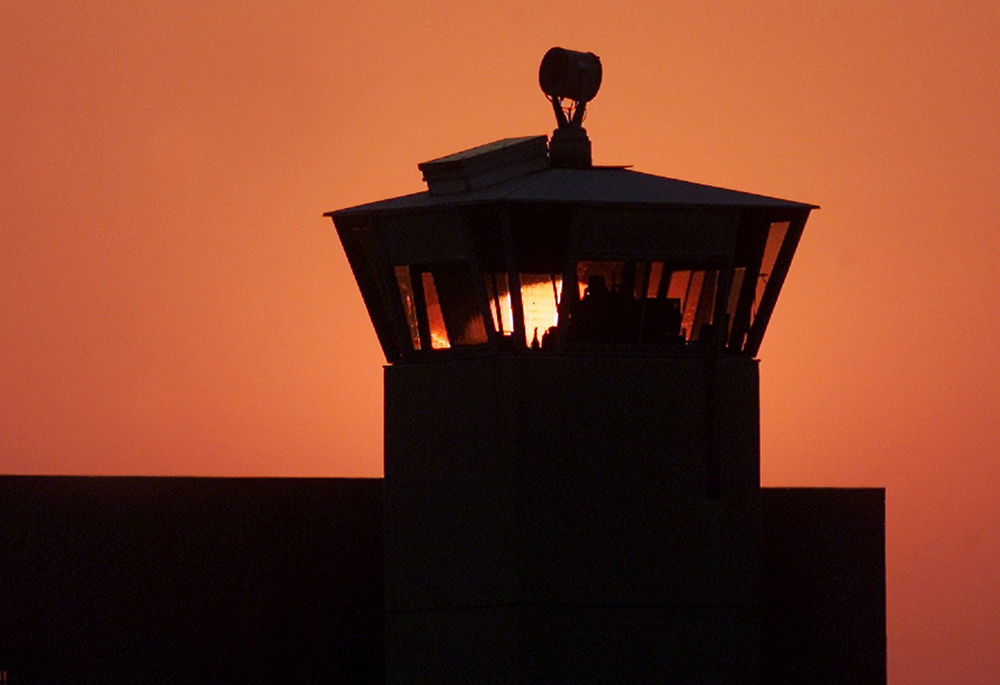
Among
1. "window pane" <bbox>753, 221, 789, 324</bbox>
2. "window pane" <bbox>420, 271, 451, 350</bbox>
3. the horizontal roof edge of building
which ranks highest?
the horizontal roof edge of building

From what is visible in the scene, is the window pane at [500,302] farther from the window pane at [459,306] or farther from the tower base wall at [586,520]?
the tower base wall at [586,520]

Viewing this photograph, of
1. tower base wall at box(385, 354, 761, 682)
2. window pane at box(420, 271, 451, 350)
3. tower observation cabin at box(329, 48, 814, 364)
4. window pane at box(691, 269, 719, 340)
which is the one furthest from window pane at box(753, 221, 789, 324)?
window pane at box(420, 271, 451, 350)

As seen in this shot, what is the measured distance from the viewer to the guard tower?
3819 centimetres

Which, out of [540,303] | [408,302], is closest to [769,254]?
[540,303]

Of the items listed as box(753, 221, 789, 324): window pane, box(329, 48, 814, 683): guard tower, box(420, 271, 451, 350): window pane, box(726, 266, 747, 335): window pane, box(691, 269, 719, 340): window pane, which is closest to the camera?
box(329, 48, 814, 683): guard tower

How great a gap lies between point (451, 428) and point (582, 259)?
2.82 m

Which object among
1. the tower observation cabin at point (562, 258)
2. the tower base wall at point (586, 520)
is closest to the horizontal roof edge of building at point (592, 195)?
the tower observation cabin at point (562, 258)

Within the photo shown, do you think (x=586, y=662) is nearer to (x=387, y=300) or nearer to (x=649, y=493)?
(x=649, y=493)

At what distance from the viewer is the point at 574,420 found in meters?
38.2

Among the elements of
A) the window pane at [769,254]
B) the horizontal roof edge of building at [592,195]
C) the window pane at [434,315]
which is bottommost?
the window pane at [434,315]

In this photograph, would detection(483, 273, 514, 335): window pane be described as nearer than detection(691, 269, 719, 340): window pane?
Yes

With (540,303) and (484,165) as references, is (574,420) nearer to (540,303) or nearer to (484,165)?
(540,303)

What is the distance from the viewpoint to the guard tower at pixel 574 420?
38188 millimetres

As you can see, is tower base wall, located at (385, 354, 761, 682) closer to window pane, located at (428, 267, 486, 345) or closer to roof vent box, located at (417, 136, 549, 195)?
window pane, located at (428, 267, 486, 345)
